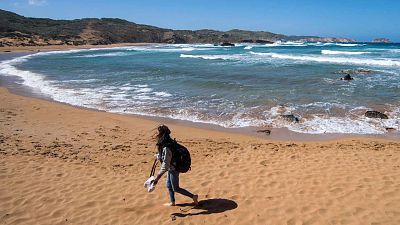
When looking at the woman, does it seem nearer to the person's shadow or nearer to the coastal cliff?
the person's shadow

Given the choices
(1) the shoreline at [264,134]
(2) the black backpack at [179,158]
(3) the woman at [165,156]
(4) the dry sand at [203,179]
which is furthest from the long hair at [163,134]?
(1) the shoreline at [264,134]

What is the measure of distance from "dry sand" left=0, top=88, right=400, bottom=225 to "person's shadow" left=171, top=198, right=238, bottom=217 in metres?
0.02

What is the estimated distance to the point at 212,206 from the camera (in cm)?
599

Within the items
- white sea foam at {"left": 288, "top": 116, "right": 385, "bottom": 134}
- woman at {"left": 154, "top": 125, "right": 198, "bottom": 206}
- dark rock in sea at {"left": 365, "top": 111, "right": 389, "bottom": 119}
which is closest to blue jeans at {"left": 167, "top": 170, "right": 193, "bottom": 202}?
woman at {"left": 154, "top": 125, "right": 198, "bottom": 206}

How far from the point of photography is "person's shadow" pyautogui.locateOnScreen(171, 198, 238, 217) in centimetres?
578

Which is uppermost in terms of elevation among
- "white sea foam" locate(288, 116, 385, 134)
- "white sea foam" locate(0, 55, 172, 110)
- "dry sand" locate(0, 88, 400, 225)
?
"white sea foam" locate(0, 55, 172, 110)

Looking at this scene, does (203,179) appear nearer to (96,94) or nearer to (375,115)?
(375,115)

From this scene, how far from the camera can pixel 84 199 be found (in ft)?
20.3

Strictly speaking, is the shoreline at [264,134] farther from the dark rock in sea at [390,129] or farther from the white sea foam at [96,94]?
the white sea foam at [96,94]

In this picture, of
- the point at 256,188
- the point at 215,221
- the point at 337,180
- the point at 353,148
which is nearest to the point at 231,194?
the point at 256,188

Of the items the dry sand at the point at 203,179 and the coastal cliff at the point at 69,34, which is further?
the coastal cliff at the point at 69,34

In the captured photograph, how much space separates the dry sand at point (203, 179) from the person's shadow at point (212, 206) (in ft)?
0.06

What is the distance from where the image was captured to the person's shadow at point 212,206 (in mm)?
5777

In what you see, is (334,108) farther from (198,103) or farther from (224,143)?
(224,143)
